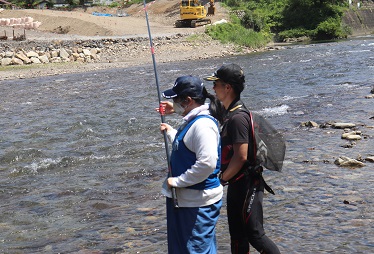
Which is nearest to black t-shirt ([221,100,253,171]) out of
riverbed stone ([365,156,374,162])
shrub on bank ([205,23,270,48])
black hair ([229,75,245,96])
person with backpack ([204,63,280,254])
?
person with backpack ([204,63,280,254])

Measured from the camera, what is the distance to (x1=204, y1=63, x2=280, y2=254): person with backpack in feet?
17.1

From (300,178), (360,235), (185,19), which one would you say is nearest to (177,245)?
(360,235)

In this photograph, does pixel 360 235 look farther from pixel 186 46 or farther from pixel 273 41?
pixel 273 41

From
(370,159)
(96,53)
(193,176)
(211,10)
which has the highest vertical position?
(193,176)

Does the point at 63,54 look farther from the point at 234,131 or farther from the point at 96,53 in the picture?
the point at 234,131

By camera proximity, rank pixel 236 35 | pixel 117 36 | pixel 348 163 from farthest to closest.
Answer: pixel 236 35
pixel 117 36
pixel 348 163

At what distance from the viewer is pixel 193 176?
14.9 ft

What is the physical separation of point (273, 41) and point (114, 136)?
161 ft

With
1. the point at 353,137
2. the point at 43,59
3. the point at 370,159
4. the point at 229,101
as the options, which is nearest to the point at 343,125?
the point at 353,137

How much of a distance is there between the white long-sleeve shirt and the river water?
2.50 m

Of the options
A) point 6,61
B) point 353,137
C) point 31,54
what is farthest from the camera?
point 31,54

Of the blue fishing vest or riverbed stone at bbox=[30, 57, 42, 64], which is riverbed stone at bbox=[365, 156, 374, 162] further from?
riverbed stone at bbox=[30, 57, 42, 64]

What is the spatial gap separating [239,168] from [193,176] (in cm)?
80

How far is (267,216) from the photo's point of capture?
316 inches
